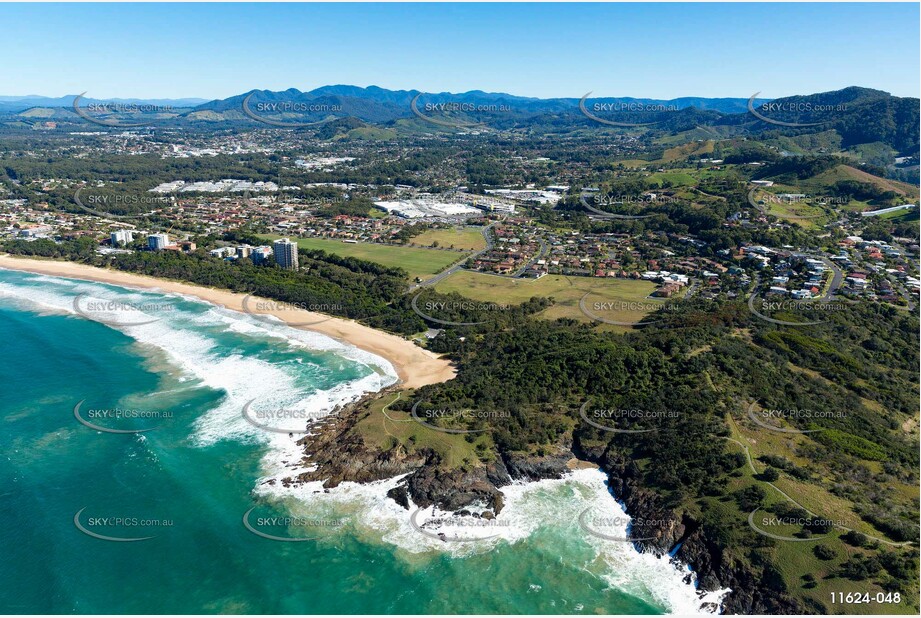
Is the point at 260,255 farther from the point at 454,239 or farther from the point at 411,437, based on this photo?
the point at 411,437

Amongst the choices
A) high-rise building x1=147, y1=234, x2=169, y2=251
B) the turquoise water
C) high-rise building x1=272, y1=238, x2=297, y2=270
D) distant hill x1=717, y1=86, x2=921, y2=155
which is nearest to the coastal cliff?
the turquoise water

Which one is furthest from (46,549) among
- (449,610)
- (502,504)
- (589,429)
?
(589,429)

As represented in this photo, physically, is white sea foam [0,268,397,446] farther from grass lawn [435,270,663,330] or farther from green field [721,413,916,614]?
green field [721,413,916,614]

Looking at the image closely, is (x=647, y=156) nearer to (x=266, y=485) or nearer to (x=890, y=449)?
(x=890, y=449)

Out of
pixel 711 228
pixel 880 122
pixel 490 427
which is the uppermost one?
pixel 880 122

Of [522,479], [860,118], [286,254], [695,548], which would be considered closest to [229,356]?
[286,254]

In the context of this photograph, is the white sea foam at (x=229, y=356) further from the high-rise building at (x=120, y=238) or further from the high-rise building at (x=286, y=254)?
the high-rise building at (x=120, y=238)

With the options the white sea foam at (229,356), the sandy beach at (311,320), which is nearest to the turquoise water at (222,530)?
the white sea foam at (229,356)
